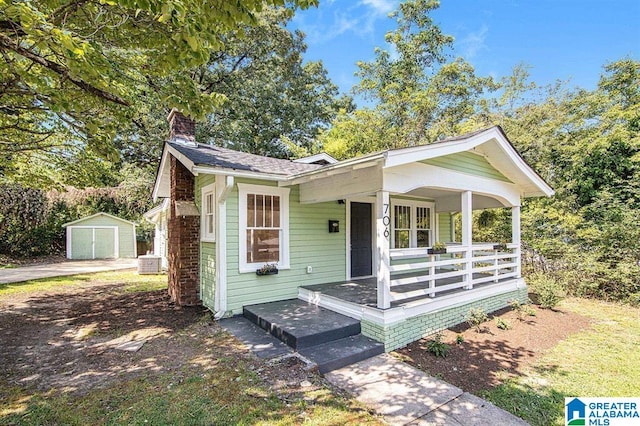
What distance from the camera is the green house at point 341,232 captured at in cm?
509

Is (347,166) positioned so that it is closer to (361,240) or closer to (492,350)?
(361,240)

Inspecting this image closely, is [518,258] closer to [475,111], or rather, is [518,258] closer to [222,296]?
[222,296]

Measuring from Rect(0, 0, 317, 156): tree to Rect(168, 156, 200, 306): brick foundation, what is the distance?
2.13m

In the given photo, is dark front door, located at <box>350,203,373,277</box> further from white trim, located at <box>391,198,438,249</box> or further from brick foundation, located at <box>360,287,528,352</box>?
brick foundation, located at <box>360,287,528,352</box>

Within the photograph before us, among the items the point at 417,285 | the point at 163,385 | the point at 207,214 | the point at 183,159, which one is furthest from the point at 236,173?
the point at 417,285

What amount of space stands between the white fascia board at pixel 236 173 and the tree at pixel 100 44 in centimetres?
97

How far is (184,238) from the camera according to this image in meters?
7.36

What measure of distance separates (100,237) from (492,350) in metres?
21.8

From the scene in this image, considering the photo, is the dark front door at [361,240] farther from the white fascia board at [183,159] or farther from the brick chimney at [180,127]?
the brick chimney at [180,127]

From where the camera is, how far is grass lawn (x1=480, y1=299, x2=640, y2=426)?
346 centimetres

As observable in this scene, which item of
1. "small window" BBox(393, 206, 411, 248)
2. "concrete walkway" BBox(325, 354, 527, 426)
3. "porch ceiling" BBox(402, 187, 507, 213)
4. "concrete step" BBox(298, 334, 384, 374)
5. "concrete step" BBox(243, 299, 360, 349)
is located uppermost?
"porch ceiling" BBox(402, 187, 507, 213)

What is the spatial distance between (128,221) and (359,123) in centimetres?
1595

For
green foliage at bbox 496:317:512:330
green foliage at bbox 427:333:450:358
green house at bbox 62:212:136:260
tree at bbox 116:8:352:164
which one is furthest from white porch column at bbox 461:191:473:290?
green house at bbox 62:212:136:260

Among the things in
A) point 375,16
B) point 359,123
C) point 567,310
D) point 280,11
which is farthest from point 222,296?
point 280,11
